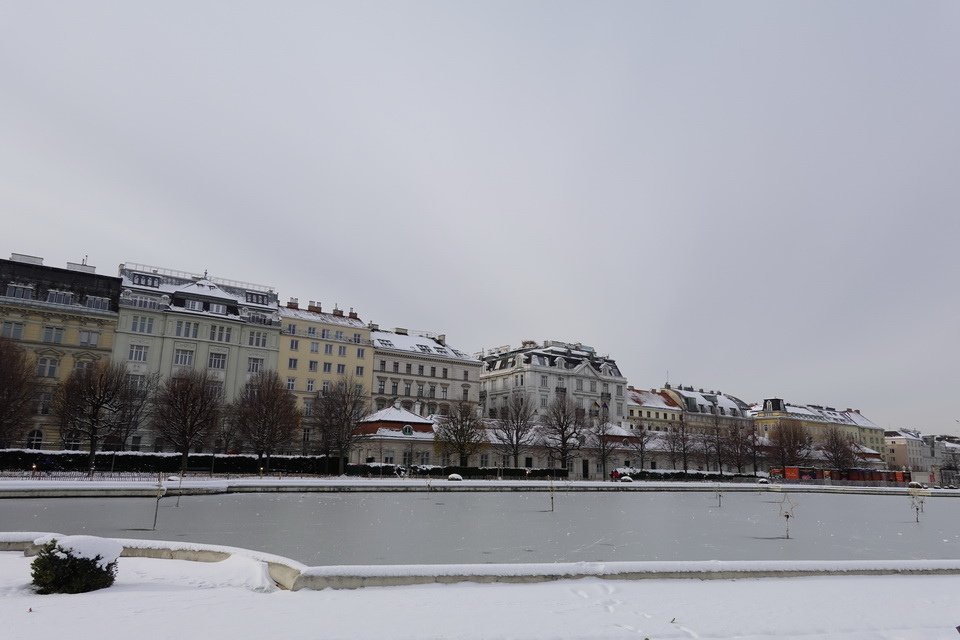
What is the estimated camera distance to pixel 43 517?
77.0 feet

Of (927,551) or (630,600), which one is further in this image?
(927,551)

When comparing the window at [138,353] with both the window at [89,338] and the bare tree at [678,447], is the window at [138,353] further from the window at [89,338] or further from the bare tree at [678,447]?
the bare tree at [678,447]

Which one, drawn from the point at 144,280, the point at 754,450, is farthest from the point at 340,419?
the point at 754,450

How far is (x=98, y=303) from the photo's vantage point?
69.4 m

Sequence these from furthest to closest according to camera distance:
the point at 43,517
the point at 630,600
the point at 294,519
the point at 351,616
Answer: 1. the point at 294,519
2. the point at 43,517
3. the point at 630,600
4. the point at 351,616

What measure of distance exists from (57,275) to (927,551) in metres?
75.4

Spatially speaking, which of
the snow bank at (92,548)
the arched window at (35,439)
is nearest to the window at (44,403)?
the arched window at (35,439)

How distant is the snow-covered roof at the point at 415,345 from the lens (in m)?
92.2

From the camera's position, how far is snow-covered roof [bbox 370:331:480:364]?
92.2 meters

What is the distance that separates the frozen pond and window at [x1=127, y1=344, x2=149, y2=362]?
40.4 m

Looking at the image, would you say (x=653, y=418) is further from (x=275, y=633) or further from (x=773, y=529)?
(x=275, y=633)

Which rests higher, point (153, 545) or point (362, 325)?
point (362, 325)

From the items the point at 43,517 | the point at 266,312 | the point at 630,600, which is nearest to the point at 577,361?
the point at 266,312

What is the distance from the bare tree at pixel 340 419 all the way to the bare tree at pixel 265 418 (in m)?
3.27
